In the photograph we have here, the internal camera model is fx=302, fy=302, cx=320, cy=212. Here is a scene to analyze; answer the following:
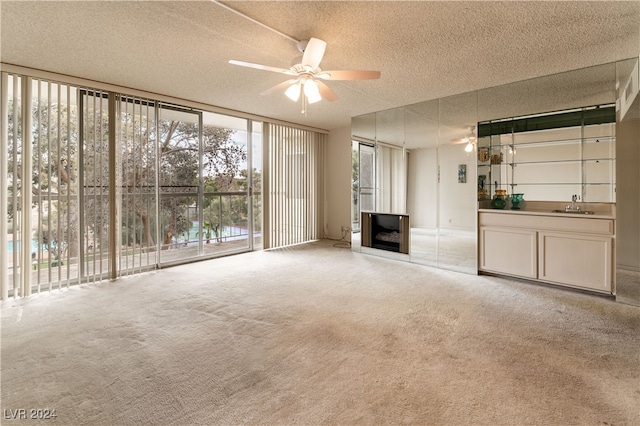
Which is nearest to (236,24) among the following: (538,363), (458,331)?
(458,331)

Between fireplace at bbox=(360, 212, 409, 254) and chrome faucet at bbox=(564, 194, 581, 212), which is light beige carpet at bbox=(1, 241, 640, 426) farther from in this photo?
fireplace at bbox=(360, 212, 409, 254)

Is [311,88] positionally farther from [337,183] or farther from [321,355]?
[337,183]

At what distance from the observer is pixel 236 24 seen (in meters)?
2.62

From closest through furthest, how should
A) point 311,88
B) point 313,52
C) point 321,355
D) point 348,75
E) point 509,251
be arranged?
1. point 321,355
2. point 313,52
3. point 348,75
4. point 311,88
5. point 509,251

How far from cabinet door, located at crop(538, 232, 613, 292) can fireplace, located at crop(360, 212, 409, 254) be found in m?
1.99

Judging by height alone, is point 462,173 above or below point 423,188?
above

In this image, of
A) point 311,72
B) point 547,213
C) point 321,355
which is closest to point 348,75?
→ point 311,72

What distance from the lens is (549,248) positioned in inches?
151

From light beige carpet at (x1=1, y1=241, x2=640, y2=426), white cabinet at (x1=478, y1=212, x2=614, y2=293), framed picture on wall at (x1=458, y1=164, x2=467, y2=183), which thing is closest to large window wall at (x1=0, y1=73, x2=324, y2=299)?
light beige carpet at (x1=1, y1=241, x2=640, y2=426)

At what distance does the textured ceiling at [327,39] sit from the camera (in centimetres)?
242

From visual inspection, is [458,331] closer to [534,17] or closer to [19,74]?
[534,17]

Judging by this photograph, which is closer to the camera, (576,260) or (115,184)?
(576,260)

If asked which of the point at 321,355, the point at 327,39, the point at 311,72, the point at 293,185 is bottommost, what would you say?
the point at 321,355

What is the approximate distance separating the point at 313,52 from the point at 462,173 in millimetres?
3152
